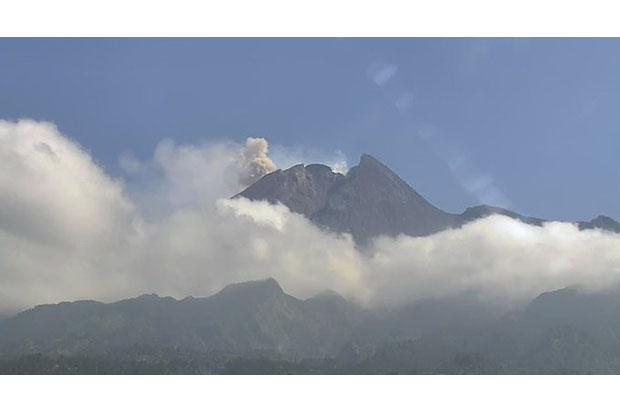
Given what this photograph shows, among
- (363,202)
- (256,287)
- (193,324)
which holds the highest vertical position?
(363,202)

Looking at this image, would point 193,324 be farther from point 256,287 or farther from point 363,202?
point 363,202

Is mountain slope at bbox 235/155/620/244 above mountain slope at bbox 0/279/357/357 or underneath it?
above

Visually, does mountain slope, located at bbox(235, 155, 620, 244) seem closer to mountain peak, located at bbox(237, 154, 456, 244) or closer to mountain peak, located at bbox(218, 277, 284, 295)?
mountain peak, located at bbox(237, 154, 456, 244)

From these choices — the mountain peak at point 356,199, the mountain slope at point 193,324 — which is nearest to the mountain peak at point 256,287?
the mountain slope at point 193,324

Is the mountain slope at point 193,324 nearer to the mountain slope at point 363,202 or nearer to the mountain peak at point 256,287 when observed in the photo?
the mountain peak at point 256,287

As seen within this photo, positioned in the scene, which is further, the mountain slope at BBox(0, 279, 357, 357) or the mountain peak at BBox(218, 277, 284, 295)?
the mountain slope at BBox(0, 279, 357, 357)

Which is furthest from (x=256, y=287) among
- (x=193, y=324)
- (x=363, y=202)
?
(x=363, y=202)

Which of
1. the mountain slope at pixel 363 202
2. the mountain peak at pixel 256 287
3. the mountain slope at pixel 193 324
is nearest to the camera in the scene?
the mountain peak at pixel 256 287

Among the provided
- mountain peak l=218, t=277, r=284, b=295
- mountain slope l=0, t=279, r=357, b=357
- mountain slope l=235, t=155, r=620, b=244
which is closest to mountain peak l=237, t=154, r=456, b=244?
mountain slope l=235, t=155, r=620, b=244

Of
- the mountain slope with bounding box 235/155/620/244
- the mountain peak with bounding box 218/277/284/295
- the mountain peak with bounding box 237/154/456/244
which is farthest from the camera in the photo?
the mountain peak with bounding box 237/154/456/244

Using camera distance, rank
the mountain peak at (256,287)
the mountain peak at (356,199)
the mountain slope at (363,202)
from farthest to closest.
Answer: the mountain peak at (356,199) < the mountain slope at (363,202) < the mountain peak at (256,287)
